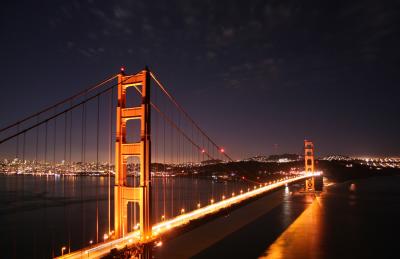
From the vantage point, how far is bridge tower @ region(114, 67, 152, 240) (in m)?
14.3

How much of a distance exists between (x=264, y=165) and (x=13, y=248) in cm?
11409

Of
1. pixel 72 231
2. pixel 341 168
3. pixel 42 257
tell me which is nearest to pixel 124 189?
pixel 42 257

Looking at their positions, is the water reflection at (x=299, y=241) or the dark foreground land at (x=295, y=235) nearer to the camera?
the water reflection at (x=299, y=241)

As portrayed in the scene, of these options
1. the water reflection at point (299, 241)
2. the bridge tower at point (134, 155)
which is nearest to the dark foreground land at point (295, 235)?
the water reflection at point (299, 241)

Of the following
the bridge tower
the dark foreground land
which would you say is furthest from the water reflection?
the bridge tower

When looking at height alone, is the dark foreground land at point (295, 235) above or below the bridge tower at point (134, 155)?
below

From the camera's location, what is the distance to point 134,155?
14812mm

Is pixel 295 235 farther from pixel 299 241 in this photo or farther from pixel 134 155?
pixel 134 155

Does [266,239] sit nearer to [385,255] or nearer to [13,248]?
[385,255]

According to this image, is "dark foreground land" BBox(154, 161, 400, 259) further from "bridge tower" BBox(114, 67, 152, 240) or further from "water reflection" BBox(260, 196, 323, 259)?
"bridge tower" BBox(114, 67, 152, 240)

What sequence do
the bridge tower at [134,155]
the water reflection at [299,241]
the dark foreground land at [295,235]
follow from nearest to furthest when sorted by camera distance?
the bridge tower at [134,155] < the water reflection at [299,241] < the dark foreground land at [295,235]

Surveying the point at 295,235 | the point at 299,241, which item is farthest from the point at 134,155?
the point at 295,235

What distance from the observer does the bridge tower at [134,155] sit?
46.9ft

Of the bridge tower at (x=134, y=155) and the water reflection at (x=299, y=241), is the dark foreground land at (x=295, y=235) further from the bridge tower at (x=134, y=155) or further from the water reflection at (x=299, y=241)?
the bridge tower at (x=134, y=155)
